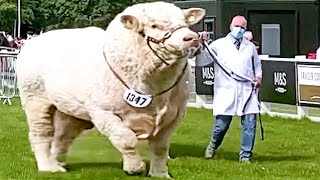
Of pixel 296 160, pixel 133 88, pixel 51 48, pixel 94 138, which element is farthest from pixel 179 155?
pixel 133 88

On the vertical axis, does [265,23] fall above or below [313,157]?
above

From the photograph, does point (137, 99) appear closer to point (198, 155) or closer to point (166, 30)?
point (166, 30)

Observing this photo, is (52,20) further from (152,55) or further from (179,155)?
(152,55)

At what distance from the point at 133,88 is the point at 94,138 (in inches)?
89.0

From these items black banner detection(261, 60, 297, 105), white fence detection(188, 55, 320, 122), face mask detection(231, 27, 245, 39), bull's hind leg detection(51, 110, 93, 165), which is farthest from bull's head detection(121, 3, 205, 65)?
black banner detection(261, 60, 297, 105)

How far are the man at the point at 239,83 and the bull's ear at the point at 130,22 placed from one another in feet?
14.6

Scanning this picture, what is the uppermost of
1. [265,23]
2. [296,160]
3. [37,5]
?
[37,5]

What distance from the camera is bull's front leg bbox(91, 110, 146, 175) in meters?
8.63

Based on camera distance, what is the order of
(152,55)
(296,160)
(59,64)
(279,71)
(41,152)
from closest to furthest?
1. (152,55)
2. (59,64)
3. (41,152)
4. (296,160)
5. (279,71)

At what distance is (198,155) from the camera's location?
1380 cm

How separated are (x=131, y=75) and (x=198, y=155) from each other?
17.5ft

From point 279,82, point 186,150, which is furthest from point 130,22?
point 279,82

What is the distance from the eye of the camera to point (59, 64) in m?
9.57

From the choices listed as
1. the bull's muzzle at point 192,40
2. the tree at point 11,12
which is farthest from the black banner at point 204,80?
the tree at point 11,12
